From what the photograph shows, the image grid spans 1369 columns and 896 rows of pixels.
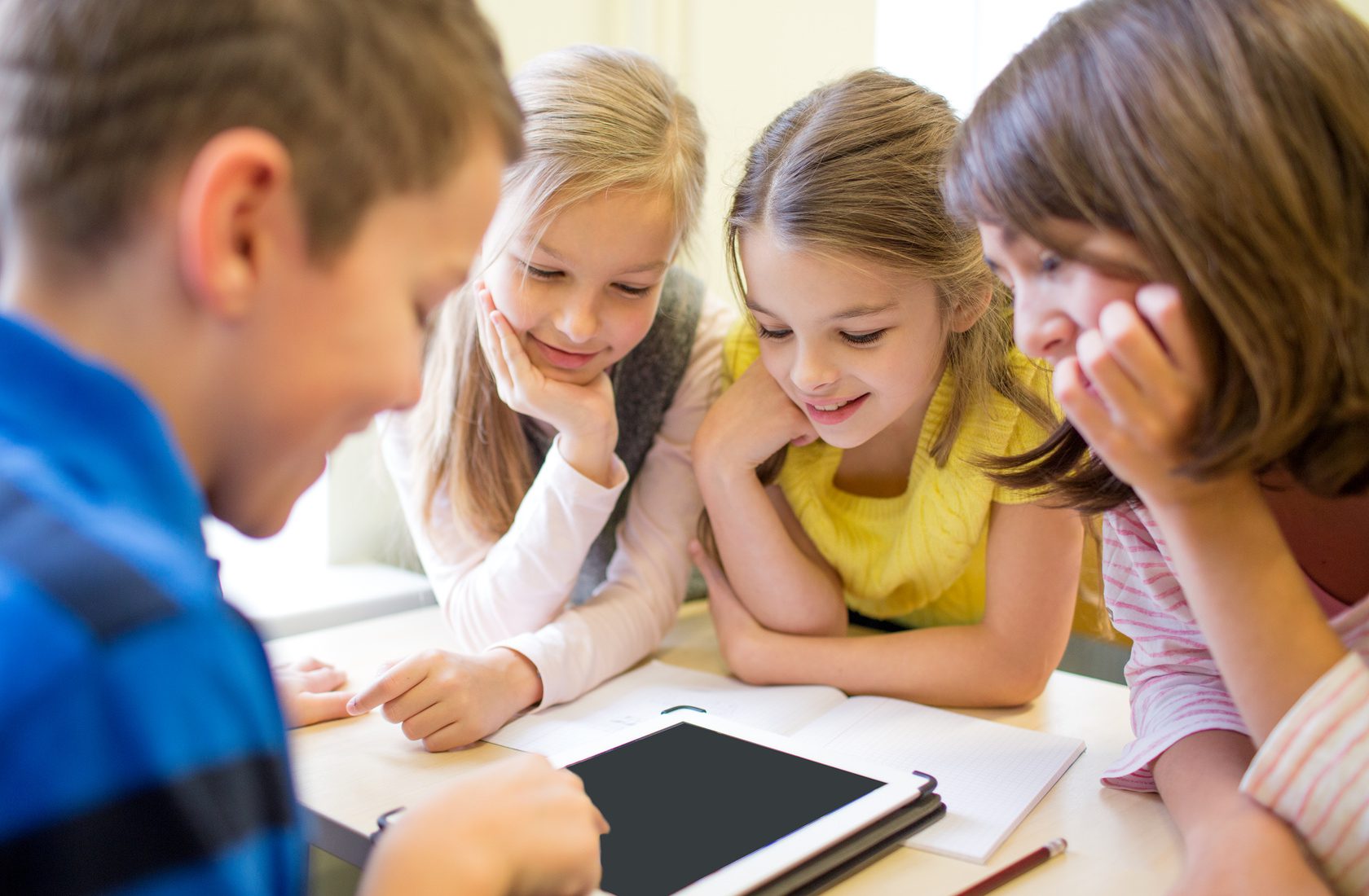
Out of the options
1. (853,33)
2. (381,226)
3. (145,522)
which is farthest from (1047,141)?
(853,33)

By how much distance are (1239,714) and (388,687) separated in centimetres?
63

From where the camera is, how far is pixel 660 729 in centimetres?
86

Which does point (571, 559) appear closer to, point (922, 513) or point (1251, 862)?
point (922, 513)

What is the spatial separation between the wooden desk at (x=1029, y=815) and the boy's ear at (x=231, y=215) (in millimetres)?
351

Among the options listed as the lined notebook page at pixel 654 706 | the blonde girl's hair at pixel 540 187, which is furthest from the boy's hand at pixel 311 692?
the blonde girl's hair at pixel 540 187

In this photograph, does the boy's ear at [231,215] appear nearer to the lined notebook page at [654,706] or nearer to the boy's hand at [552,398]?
the lined notebook page at [654,706]

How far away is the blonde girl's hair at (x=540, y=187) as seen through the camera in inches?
41.4

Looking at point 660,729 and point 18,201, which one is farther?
point 660,729

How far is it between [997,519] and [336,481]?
1.01 meters

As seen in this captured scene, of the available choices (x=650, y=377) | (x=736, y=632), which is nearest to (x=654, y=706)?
(x=736, y=632)

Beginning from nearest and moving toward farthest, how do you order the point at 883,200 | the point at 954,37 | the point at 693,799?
the point at 693,799 → the point at 883,200 → the point at 954,37

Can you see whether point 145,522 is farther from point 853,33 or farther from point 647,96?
point 853,33

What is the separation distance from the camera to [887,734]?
3.01 ft

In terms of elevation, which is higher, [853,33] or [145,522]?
[853,33]
